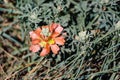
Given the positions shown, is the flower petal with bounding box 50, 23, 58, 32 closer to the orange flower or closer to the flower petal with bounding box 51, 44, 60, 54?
the orange flower

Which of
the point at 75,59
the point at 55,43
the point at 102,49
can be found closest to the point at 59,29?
the point at 55,43

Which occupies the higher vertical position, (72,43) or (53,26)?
(53,26)

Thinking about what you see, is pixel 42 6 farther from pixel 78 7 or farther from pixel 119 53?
pixel 119 53

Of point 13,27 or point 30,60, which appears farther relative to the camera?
point 13,27

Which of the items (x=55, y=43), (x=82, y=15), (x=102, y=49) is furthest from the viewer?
(x=82, y=15)

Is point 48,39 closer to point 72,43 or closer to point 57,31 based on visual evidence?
point 57,31

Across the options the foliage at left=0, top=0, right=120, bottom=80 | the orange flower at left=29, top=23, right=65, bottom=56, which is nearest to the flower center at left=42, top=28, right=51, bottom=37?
the orange flower at left=29, top=23, right=65, bottom=56

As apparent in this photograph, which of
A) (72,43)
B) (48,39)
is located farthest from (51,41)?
(72,43)

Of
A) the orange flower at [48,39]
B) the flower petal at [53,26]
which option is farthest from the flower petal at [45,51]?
the flower petal at [53,26]
